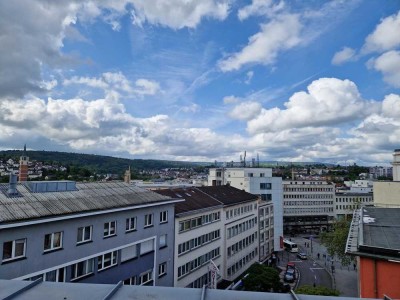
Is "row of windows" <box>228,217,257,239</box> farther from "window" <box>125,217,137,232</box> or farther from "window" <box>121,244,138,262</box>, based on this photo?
"window" <box>125,217,137,232</box>

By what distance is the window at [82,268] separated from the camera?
2176 centimetres

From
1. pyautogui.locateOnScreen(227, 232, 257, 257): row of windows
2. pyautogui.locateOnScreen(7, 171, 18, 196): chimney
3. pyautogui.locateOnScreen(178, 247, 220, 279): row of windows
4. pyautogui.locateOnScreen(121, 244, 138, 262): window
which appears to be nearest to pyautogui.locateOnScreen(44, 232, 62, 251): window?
pyautogui.locateOnScreen(7, 171, 18, 196): chimney

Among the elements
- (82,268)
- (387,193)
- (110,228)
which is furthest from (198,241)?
(387,193)

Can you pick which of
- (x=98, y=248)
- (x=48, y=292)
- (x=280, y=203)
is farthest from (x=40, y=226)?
(x=280, y=203)

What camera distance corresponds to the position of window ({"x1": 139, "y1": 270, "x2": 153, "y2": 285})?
28.1 m

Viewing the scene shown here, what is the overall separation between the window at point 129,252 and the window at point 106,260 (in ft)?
3.10

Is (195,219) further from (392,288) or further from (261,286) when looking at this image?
(392,288)

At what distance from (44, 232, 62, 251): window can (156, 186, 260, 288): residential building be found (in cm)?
1393

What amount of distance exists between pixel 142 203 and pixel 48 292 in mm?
20126

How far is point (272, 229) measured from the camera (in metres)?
67.3

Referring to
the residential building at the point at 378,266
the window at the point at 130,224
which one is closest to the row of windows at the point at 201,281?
the window at the point at 130,224

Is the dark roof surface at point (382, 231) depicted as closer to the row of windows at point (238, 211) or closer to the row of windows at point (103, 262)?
the row of windows at point (103, 262)

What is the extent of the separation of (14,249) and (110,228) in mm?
7810

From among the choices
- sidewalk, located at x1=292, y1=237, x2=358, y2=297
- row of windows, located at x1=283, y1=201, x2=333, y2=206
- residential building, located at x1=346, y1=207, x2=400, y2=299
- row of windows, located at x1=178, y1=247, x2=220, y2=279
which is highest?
residential building, located at x1=346, y1=207, x2=400, y2=299
